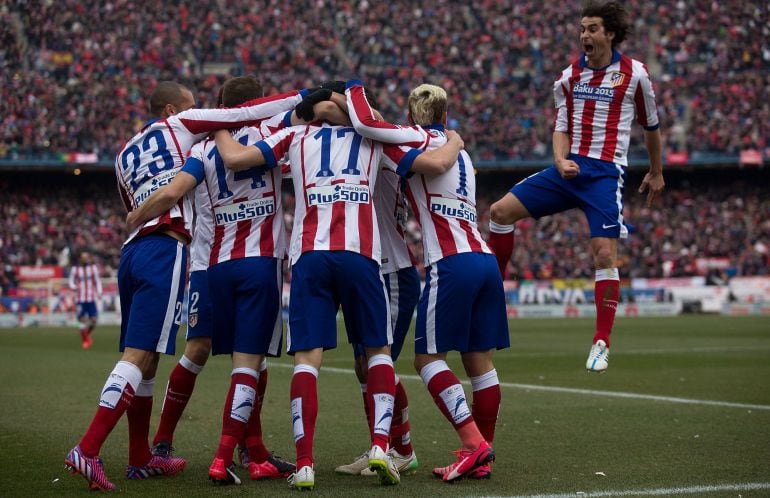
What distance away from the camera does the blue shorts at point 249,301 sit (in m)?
6.09

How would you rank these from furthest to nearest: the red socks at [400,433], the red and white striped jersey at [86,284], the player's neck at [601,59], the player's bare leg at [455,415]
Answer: the red and white striped jersey at [86,284], the player's neck at [601,59], the red socks at [400,433], the player's bare leg at [455,415]

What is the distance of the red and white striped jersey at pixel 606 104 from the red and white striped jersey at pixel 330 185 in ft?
7.50

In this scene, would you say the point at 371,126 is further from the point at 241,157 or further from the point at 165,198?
the point at 165,198

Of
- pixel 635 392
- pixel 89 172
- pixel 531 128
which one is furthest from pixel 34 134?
pixel 635 392

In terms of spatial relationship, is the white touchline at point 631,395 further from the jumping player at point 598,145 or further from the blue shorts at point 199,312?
the blue shorts at point 199,312

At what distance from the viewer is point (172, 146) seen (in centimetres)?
639

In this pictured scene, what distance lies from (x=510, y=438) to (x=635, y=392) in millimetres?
3864

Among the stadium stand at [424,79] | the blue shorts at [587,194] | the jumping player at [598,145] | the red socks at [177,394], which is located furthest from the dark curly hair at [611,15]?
the stadium stand at [424,79]

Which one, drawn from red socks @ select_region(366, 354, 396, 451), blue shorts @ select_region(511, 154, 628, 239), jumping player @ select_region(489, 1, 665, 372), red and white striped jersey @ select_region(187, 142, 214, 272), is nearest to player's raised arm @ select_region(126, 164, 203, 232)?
red and white striped jersey @ select_region(187, 142, 214, 272)

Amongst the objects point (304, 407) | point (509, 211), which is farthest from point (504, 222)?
point (304, 407)

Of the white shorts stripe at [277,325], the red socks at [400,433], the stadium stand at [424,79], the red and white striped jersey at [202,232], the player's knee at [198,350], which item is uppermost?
the stadium stand at [424,79]

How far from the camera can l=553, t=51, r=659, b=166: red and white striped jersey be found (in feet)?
25.1

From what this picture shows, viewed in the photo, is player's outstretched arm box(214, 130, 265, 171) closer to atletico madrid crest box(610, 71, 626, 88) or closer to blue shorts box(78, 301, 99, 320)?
atletico madrid crest box(610, 71, 626, 88)

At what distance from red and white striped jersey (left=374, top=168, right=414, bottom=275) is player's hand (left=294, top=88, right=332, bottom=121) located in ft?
2.42
